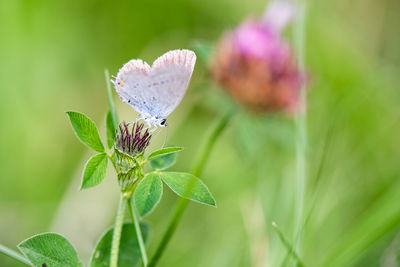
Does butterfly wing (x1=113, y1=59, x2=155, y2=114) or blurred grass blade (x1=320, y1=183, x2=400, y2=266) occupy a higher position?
butterfly wing (x1=113, y1=59, x2=155, y2=114)

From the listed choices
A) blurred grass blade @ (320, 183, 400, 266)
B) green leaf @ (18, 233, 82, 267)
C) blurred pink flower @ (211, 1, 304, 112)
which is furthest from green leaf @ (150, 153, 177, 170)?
blurred pink flower @ (211, 1, 304, 112)

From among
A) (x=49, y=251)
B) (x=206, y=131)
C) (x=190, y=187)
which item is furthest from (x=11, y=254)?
(x=206, y=131)

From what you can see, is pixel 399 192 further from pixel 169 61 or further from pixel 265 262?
pixel 169 61

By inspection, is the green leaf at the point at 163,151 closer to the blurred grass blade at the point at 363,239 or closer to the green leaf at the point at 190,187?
the green leaf at the point at 190,187

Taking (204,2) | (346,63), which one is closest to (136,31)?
(204,2)

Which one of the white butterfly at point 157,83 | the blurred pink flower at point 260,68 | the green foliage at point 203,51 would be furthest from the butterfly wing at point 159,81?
the blurred pink flower at point 260,68

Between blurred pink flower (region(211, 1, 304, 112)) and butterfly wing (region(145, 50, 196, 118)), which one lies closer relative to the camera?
butterfly wing (region(145, 50, 196, 118))

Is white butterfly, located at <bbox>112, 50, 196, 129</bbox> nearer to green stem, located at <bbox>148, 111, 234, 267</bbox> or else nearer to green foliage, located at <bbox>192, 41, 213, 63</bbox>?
green stem, located at <bbox>148, 111, 234, 267</bbox>
